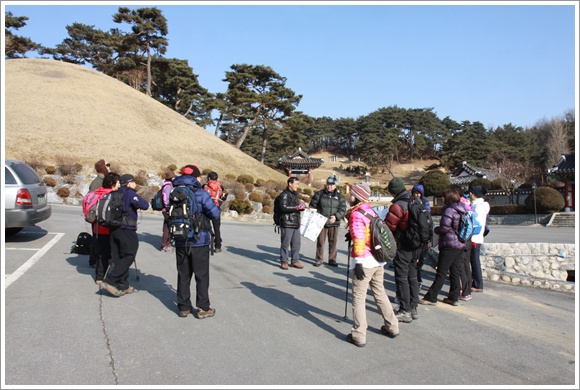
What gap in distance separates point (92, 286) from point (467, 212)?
576cm

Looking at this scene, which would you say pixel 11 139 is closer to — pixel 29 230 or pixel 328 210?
pixel 29 230

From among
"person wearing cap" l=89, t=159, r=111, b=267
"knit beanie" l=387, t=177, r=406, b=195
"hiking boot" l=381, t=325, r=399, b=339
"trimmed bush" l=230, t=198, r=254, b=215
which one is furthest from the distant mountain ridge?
"hiking boot" l=381, t=325, r=399, b=339

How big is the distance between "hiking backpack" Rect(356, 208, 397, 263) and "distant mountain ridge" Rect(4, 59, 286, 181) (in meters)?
30.8

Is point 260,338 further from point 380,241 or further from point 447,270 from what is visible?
point 447,270

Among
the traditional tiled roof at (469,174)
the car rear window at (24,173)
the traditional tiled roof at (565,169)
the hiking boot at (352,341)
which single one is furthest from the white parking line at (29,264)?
the traditional tiled roof at (469,174)

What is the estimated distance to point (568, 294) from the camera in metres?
8.99

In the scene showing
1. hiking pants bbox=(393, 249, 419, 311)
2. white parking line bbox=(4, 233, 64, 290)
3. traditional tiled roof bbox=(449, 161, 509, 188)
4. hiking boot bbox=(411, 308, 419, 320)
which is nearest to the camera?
hiking pants bbox=(393, 249, 419, 311)

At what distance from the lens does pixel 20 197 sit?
9289 millimetres

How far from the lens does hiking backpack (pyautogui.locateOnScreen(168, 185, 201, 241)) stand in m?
5.35

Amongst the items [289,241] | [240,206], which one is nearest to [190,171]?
[289,241]

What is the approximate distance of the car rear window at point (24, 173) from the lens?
9500 mm

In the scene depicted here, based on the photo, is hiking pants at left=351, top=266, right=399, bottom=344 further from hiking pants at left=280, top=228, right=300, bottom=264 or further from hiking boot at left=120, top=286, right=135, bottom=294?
hiking pants at left=280, top=228, right=300, bottom=264

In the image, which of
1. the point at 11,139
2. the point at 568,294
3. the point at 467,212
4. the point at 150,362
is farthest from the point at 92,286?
the point at 11,139

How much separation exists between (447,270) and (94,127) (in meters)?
41.2
